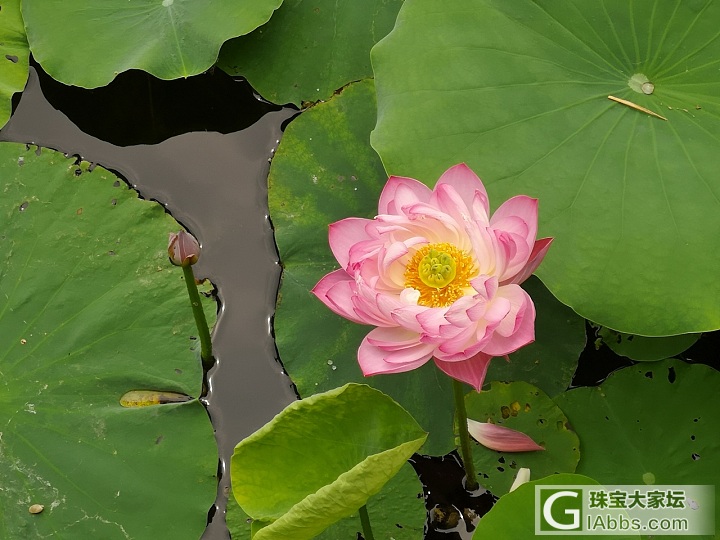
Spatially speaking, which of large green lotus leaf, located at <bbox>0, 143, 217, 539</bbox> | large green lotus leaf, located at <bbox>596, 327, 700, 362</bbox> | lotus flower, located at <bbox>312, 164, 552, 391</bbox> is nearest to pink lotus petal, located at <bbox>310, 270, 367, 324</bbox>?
lotus flower, located at <bbox>312, 164, 552, 391</bbox>

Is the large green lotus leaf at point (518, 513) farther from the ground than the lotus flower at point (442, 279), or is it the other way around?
the lotus flower at point (442, 279)

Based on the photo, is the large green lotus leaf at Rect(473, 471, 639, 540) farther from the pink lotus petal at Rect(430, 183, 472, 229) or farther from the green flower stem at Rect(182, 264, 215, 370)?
the green flower stem at Rect(182, 264, 215, 370)

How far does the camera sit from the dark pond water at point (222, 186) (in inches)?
80.7

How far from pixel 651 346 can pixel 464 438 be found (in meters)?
0.61

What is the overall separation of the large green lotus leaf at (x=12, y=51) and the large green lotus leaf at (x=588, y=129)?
1.21 m

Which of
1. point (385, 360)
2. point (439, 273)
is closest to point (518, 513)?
point (385, 360)

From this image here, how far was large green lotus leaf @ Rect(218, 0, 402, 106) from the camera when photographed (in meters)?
2.26

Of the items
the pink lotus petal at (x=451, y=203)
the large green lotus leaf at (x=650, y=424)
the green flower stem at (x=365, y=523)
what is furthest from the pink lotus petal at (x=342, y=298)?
the large green lotus leaf at (x=650, y=424)

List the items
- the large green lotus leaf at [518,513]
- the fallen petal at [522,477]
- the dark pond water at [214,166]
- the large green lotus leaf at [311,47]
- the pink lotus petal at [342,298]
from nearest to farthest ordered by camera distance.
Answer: the large green lotus leaf at [518,513]
the pink lotus petal at [342,298]
the fallen petal at [522,477]
the dark pond water at [214,166]
the large green lotus leaf at [311,47]

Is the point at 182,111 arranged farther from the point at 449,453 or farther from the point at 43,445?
the point at 449,453

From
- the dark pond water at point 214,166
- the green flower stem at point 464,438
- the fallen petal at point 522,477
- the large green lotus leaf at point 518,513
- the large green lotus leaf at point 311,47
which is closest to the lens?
the large green lotus leaf at point 518,513

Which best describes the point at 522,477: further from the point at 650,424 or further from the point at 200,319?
the point at 200,319

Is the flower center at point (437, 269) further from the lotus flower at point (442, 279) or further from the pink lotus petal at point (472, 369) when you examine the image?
the pink lotus petal at point (472, 369)

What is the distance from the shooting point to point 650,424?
188 cm
